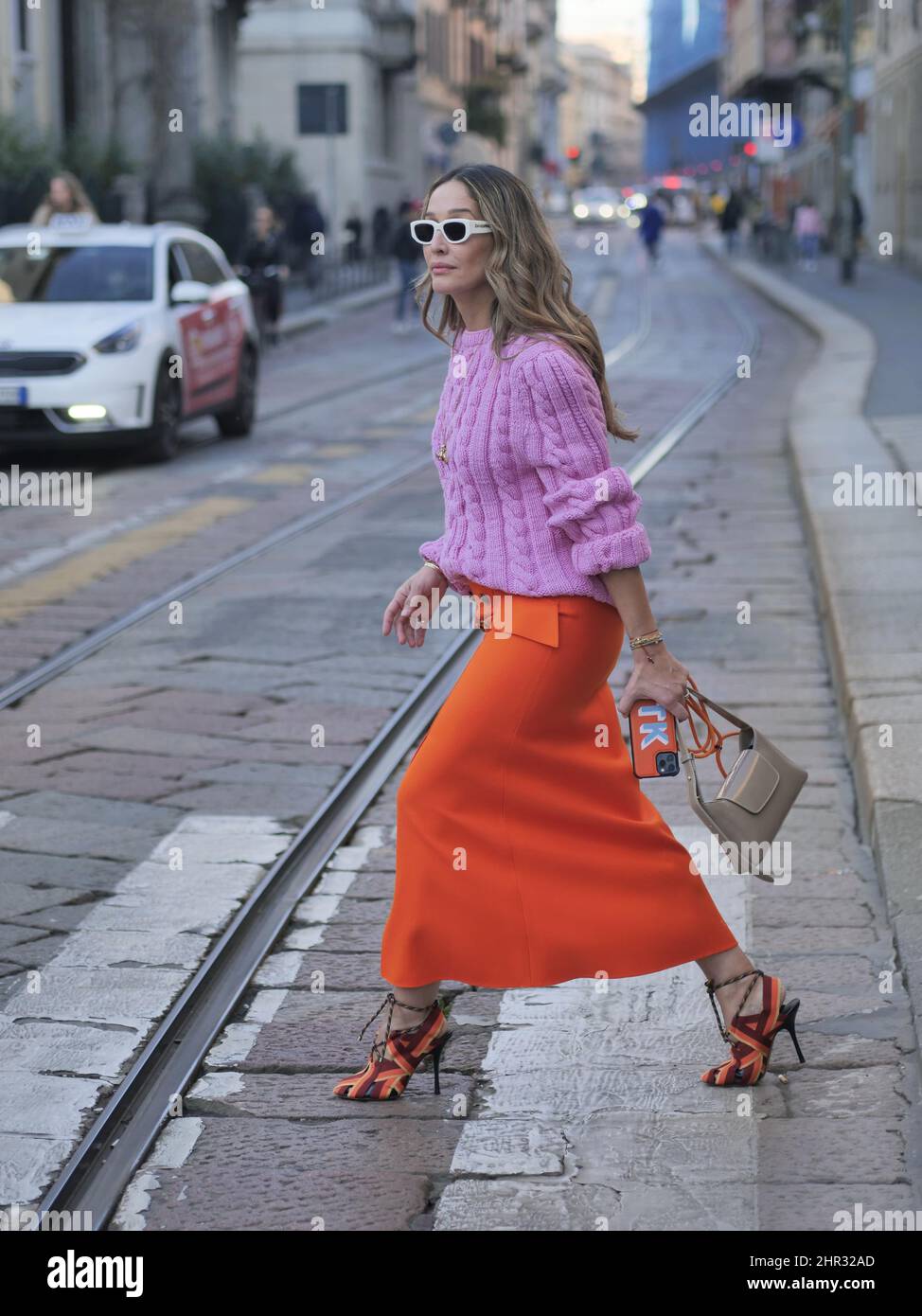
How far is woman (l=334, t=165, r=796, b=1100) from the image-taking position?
333cm

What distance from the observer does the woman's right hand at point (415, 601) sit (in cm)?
366

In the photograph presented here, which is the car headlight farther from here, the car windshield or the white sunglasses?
the white sunglasses

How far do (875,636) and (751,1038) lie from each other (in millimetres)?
3522

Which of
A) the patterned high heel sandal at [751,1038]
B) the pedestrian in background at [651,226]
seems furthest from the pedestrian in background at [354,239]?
the patterned high heel sandal at [751,1038]

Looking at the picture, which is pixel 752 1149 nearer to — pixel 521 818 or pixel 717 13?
pixel 521 818

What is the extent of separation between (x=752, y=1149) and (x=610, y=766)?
2.18 ft

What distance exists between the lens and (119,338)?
42.7 feet

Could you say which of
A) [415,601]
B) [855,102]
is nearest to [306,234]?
[855,102]

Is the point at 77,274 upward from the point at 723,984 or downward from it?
upward

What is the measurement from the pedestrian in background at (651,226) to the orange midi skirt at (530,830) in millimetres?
41417

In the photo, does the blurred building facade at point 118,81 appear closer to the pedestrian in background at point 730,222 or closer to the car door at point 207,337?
the car door at point 207,337

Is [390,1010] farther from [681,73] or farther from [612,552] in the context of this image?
[681,73]

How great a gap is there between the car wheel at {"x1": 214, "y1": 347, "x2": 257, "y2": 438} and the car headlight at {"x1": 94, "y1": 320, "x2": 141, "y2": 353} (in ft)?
5.88
